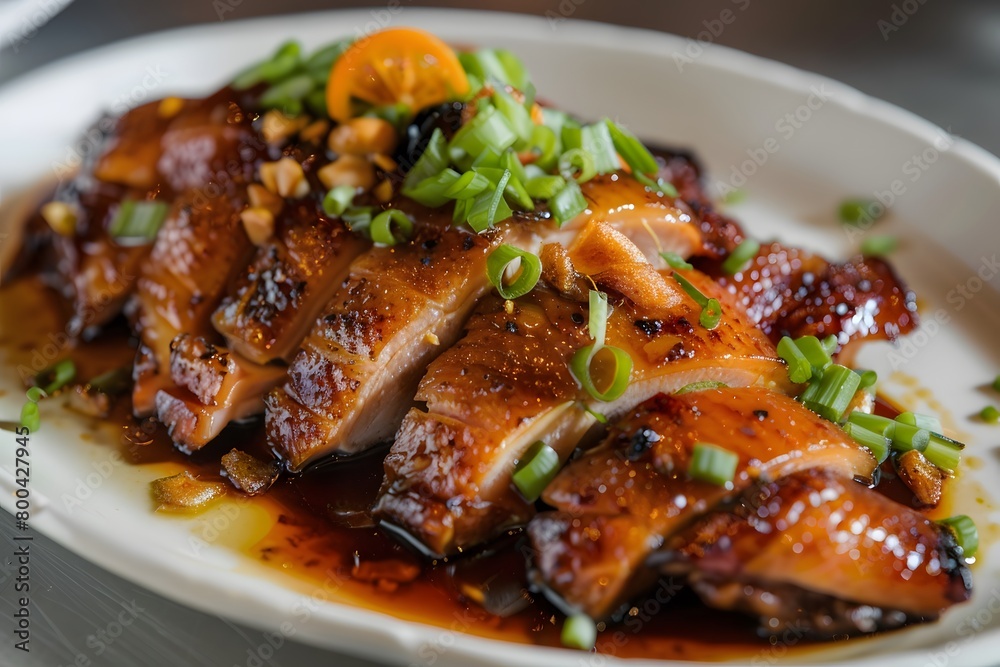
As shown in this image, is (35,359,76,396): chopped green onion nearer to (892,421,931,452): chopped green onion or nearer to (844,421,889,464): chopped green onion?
(844,421,889,464): chopped green onion

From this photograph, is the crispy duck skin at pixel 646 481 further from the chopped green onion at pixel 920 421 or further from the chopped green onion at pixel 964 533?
the chopped green onion at pixel 920 421

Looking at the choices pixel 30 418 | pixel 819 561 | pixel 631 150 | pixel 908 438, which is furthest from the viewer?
pixel 631 150

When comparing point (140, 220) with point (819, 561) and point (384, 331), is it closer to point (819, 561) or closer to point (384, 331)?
point (384, 331)

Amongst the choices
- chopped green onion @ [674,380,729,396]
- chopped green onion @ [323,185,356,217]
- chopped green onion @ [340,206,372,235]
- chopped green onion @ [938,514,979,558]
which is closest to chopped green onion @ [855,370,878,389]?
chopped green onion @ [938,514,979,558]

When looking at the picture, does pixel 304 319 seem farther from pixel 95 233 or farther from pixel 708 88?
pixel 708 88

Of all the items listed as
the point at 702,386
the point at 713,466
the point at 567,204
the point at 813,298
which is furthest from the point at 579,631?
the point at 813,298

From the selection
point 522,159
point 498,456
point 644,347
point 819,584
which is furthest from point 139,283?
point 819,584
